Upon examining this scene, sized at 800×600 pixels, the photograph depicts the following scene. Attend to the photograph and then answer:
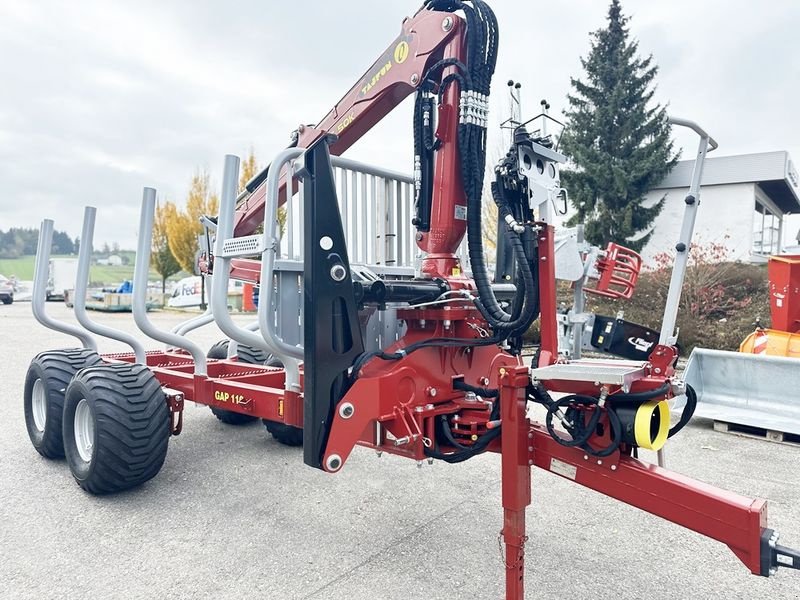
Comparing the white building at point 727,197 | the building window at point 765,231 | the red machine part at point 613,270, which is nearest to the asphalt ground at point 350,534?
the red machine part at point 613,270

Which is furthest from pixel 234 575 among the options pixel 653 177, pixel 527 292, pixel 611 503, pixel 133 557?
pixel 653 177

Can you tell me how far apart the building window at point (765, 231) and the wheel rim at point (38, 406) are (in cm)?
2748

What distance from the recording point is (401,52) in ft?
12.6

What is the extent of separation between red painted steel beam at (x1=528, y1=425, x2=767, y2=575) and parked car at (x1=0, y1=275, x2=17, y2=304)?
3393cm

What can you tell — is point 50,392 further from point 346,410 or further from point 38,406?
point 346,410

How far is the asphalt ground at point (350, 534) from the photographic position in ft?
9.34

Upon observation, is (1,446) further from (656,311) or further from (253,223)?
(656,311)

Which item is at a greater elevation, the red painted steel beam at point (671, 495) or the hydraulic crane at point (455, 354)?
the hydraulic crane at point (455, 354)

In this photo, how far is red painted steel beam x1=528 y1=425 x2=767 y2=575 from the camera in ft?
6.95

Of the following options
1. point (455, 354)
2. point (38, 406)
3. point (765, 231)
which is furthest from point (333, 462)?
point (765, 231)

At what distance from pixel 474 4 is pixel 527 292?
1.88 meters

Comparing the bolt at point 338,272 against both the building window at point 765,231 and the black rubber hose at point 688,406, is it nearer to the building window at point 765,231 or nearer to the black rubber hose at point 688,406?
the black rubber hose at point 688,406

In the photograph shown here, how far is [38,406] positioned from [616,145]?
2179 centimetres

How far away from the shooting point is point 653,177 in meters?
21.8
